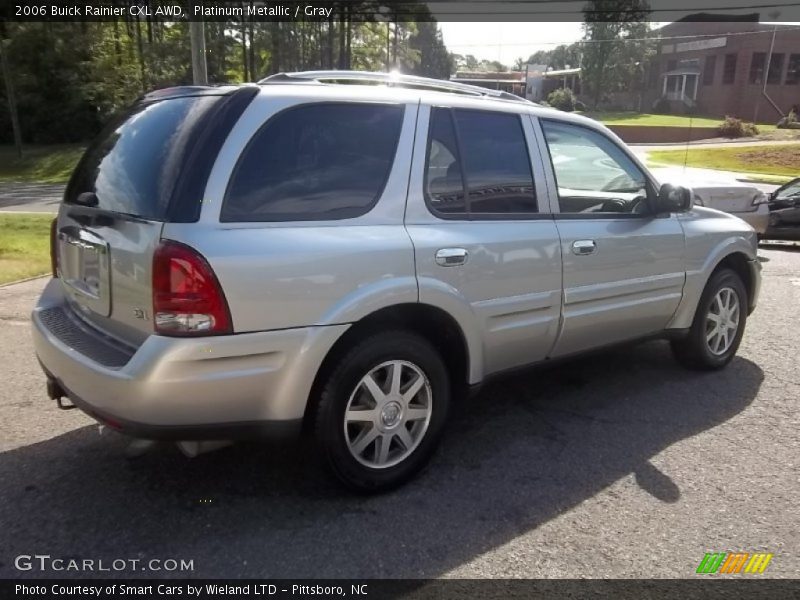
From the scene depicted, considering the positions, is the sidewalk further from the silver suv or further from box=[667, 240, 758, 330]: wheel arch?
box=[667, 240, 758, 330]: wheel arch

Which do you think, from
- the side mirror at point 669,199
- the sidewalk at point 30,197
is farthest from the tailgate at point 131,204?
the sidewalk at point 30,197

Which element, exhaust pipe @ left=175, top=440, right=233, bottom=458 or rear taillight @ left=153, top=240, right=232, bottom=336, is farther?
exhaust pipe @ left=175, top=440, right=233, bottom=458

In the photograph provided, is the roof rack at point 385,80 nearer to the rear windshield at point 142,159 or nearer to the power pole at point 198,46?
the rear windshield at point 142,159

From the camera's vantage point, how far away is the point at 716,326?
4961mm

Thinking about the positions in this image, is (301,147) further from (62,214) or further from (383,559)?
(383,559)

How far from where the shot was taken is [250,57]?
3822cm

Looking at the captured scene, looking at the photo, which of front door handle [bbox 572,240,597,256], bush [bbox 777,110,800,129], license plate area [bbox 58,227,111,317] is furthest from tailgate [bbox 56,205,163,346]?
bush [bbox 777,110,800,129]

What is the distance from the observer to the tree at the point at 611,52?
6241 centimetres

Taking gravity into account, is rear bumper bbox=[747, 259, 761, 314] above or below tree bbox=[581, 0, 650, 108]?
below

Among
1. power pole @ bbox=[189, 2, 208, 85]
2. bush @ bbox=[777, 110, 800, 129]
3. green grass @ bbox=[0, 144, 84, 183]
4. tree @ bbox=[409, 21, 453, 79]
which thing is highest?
tree @ bbox=[409, 21, 453, 79]

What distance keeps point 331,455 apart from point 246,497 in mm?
496

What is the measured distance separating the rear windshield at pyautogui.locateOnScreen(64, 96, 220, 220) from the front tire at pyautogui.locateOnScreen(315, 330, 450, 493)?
1043mm

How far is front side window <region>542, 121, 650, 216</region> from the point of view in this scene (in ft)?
12.8

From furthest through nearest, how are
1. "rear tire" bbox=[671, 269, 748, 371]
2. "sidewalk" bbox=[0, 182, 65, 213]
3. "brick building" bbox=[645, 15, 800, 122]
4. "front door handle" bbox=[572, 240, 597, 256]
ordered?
1. "brick building" bbox=[645, 15, 800, 122]
2. "sidewalk" bbox=[0, 182, 65, 213]
3. "rear tire" bbox=[671, 269, 748, 371]
4. "front door handle" bbox=[572, 240, 597, 256]
